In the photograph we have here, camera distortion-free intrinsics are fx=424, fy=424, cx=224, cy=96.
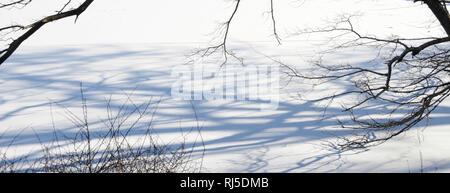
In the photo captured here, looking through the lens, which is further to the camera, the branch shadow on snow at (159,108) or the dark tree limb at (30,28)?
the branch shadow on snow at (159,108)

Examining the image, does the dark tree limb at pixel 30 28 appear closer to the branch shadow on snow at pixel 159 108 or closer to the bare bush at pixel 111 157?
the bare bush at pixel 111 157

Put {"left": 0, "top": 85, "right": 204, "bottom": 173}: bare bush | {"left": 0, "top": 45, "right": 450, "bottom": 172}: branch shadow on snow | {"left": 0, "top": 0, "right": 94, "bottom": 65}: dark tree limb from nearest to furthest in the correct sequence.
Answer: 1. {"left": 0, "top": 85, "right": 204, "bottom": 173}: bare bush
2. {"left": 0, "top": 0, "right": 94, "bottom": 65}: dark tree limb
3. {"left": 0, "top": 45, "right": 450, "bottom": 172}: branch shadow on snow

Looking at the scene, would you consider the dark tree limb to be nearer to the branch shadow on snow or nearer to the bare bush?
the bare bush

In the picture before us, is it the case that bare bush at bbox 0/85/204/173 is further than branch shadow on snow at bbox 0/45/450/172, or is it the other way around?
branch shadow on snow at bbox 0/45/450/172

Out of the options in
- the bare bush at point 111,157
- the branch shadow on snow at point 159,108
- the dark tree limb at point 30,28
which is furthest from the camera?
the branch shadow on snow at point 159,108

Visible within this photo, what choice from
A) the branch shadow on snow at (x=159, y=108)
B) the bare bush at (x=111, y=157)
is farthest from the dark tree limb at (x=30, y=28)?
the branch shadow on snow at (x=159, y=108)

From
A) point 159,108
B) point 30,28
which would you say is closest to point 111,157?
point 30,28

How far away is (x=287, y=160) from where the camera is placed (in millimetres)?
7285

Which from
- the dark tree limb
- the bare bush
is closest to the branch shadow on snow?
the bare bush

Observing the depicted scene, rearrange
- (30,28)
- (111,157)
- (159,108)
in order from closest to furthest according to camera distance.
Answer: (111,157) → (30,28) → (159,108)

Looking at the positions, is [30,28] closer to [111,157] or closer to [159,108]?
[111,157]

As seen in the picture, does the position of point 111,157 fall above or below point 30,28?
below

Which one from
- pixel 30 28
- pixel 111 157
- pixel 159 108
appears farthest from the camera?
pixel 159 108
